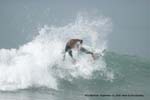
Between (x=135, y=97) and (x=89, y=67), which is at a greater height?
(x=89, y=67)

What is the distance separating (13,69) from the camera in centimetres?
2770

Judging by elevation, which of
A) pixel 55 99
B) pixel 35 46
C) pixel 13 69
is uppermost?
pixel 35 46

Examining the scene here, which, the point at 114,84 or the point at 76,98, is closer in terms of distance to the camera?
the point at 76,98

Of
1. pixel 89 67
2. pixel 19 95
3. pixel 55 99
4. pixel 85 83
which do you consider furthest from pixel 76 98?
pixel 89 67

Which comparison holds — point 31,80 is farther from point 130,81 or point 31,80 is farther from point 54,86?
point 130,81

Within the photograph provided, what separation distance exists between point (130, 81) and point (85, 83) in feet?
10.4

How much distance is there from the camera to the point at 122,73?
1271 inches

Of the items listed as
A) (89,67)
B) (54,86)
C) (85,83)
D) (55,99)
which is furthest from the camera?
(89,67)

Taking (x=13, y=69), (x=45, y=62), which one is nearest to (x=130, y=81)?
(x=45, y=62)

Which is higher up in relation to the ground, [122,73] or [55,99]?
[122,73]

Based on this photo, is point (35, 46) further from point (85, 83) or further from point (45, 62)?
point (85, 83)

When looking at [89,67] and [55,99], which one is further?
[89,67]

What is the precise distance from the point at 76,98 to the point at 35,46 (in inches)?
321

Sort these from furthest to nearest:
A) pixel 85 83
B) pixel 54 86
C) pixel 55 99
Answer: pixel 85 83 → pixel 54 86 → pixel 55 99
